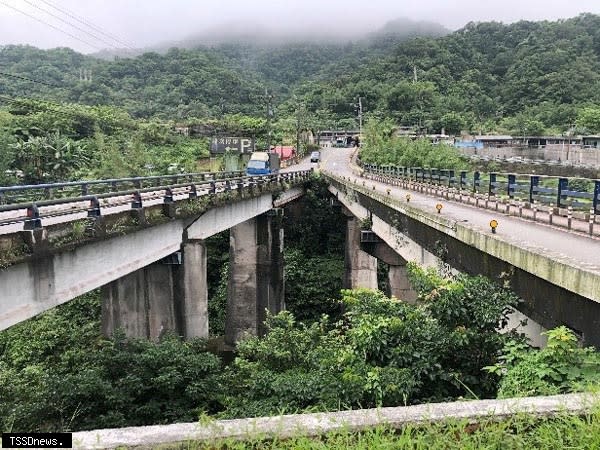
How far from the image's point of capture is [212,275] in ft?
131

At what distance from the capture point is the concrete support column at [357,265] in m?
35.2

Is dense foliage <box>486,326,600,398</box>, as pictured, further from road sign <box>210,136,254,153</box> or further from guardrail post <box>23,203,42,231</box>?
road sign <box>210,136,254,153</box>

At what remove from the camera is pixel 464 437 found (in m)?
3.95

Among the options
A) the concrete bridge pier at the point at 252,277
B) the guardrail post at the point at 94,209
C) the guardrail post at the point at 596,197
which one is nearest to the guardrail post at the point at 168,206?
the guardrail post at the point at 94,209

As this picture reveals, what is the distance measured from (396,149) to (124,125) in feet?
133

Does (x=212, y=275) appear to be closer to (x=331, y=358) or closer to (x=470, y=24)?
(x=331, y=358)

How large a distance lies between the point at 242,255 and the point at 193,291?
10501 millimetres

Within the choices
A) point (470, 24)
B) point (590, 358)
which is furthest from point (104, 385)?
point (470, 24)

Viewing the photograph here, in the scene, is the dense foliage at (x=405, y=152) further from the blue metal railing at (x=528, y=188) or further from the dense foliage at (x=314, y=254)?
the blue metal railing at (x=528, y=188)

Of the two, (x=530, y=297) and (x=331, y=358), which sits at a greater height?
(x=530, y=297)

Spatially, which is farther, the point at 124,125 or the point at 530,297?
the point at 124,125

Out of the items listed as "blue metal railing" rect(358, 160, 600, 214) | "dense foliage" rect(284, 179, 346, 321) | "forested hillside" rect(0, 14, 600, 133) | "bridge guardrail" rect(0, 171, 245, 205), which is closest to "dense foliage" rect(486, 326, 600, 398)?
"blue metal railing" rect(358, 160, 600, 214)

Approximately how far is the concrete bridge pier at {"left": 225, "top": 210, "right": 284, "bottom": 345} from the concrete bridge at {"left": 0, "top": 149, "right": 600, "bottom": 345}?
0.21 feet

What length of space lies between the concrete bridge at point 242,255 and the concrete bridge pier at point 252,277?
65mm
